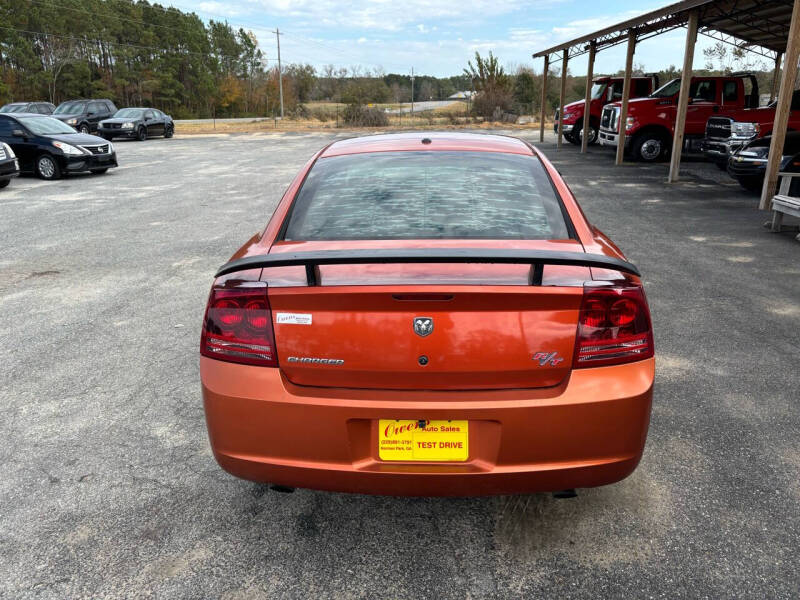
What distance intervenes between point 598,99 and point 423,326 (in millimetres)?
23645

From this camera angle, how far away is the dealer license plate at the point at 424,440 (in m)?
2.18

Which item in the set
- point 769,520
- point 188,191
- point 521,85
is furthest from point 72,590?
point 521,85

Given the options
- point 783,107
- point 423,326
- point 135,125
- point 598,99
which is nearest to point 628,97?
point 598,99

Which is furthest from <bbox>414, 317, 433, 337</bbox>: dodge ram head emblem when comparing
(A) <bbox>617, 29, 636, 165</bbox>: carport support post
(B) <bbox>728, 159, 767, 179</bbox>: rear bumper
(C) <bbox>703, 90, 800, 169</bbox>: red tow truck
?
(A) <bbox>617, 29, 636, 165</bbox>: carport support post

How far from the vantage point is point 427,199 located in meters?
2.91

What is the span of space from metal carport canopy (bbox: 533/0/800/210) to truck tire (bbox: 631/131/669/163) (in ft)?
2.97

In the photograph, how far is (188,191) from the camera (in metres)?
13.7

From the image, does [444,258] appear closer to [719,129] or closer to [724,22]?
[719,129]

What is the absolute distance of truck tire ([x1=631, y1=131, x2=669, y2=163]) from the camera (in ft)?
60.4

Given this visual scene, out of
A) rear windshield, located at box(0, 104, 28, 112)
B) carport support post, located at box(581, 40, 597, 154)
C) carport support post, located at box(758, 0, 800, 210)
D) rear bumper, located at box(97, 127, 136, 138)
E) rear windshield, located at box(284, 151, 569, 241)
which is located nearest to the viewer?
rear windshield, located at box(284, 151, 569, 241)

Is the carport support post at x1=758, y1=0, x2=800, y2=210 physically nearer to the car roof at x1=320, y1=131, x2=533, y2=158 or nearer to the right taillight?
the car roof at x1=320, y1=131, x2=533, y2=158

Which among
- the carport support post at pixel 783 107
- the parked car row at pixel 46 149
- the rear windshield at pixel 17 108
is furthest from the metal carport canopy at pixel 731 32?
the rear windshield at pixel 17 108

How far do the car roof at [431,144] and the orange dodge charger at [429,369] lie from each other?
3.66 ft

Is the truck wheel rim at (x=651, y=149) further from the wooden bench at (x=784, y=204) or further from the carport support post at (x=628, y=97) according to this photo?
the wooden bench at (x=784, y=204)
